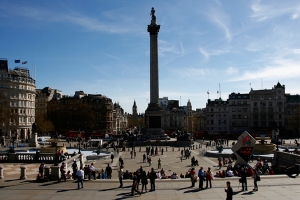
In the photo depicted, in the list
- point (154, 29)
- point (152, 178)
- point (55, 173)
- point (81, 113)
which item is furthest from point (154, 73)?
point (152, 178)

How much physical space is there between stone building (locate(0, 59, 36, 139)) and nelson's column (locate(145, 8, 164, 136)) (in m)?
36.7

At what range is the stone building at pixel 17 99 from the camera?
282ft

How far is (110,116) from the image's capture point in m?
136

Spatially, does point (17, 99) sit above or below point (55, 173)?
above

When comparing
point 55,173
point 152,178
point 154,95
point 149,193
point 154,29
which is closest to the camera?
point 149,193

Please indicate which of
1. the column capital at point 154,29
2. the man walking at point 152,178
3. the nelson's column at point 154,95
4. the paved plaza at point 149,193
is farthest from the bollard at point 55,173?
the column capital at point 154,29

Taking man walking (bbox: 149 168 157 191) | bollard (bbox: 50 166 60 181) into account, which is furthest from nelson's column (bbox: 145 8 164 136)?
man walking (bbox: 149 168 157 191)

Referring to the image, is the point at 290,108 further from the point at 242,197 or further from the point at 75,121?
the point at 242,197

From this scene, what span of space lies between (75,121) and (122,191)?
332 feet

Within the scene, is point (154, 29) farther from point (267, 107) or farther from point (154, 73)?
point (267, 107)

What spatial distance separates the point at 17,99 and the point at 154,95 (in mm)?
39851

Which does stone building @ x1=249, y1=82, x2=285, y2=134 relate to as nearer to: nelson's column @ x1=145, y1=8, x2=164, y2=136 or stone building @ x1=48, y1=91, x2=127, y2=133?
nelson's column @ x1=145, y1=8, x2=164, y2=136

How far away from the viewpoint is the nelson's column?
257 ft

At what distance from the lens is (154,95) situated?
264 ft
